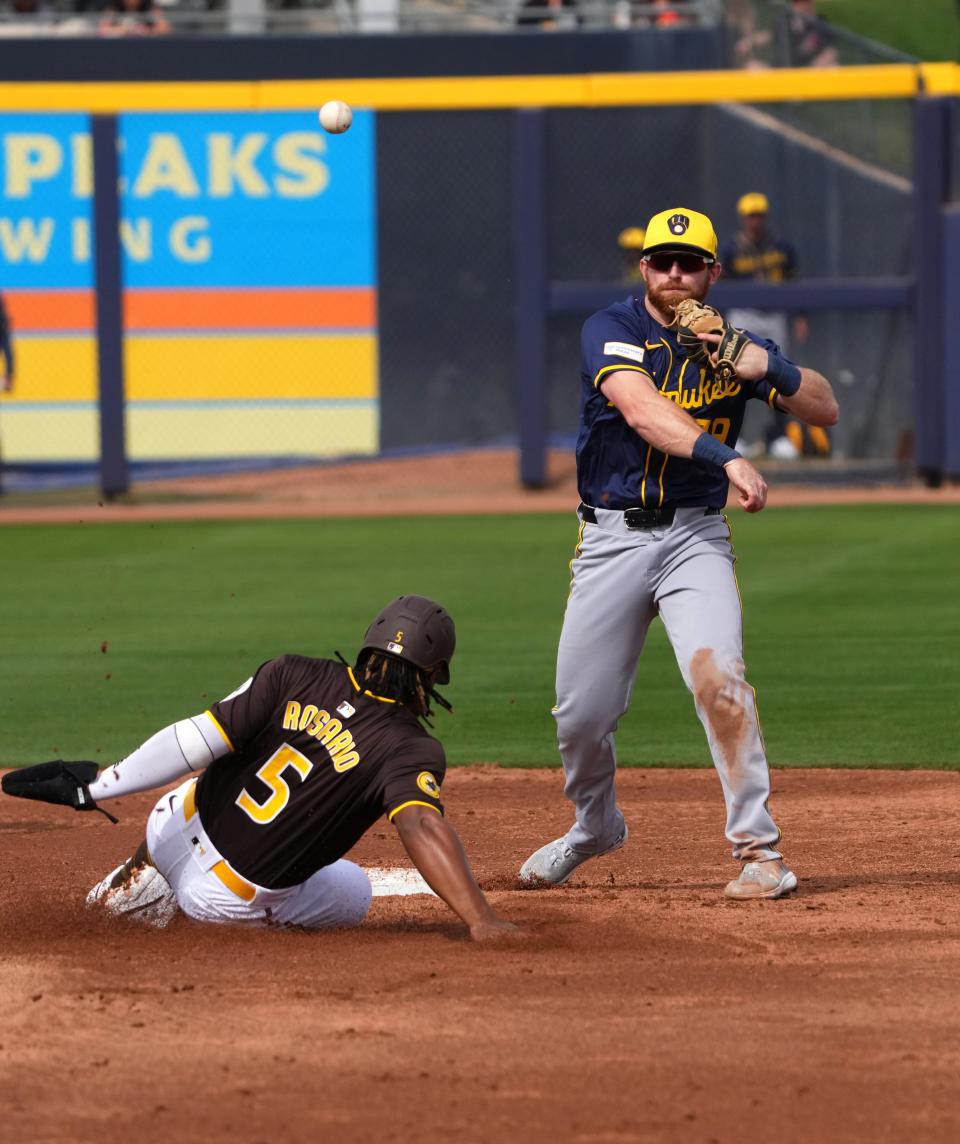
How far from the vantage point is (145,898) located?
5.71 metres

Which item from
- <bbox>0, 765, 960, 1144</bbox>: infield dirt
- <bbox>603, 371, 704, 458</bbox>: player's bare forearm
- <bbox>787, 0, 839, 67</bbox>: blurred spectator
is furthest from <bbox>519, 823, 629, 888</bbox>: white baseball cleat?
<bbox>787, 0, 839, 67</bbox>: blurred spectator

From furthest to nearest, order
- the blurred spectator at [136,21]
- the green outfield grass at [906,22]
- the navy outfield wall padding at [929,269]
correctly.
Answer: the green outfield grass at [906,22] → the blurred spectator at [136,21] → the navy outfield wall padding at [929,269]

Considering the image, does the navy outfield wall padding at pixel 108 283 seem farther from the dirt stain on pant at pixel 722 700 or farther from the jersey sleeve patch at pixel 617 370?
the dirt stain on pant at pixel 722 700

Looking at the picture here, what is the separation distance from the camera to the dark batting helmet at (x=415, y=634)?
17.4ft

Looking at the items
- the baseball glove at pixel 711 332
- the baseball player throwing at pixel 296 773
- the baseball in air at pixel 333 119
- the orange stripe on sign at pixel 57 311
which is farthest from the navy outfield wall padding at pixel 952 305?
the baseball player throwing at pixel 296 773

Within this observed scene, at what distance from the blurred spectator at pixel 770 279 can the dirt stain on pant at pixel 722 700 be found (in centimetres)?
1279

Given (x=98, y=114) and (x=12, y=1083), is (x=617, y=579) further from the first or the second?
(x=98, y=114)

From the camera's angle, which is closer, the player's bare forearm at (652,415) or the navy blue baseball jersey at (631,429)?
the player's bare forearm at (652,415)

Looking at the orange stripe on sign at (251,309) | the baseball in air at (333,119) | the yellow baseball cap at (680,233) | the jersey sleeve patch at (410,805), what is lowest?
the jersey sleeve patch at (410,805)

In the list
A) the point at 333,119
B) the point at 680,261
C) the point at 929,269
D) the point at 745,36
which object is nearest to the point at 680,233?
the point at 680,261

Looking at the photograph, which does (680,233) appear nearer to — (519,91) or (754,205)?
(754,205)

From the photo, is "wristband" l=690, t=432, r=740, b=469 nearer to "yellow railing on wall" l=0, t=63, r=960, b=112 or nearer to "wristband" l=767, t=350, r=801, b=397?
"wristband" l=767, t=350, r=801, b=397

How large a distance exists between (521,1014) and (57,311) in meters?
17.1

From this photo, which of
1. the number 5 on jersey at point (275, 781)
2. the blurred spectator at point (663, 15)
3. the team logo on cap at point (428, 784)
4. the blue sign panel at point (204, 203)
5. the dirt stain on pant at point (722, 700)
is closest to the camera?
the team logo on cap at point (428, 784)
